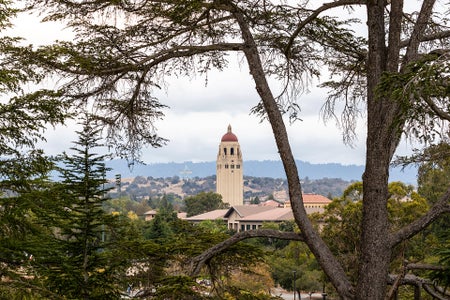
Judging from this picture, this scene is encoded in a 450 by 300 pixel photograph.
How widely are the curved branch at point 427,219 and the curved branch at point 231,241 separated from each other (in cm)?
104

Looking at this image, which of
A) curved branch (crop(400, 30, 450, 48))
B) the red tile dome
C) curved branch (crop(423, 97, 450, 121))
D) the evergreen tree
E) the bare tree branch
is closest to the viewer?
curved branch (crop(423, 97, 450, 121))

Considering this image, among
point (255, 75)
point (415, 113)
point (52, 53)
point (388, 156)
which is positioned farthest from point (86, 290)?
point (415, 113)

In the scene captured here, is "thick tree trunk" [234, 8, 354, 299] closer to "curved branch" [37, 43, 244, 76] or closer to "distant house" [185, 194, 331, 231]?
"curved branch" [37, 43, 244, 76]

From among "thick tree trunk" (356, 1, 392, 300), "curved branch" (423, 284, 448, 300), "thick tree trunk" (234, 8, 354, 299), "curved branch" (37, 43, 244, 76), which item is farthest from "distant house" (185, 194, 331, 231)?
"thick tree trunk" (356, 1, 392, 300)

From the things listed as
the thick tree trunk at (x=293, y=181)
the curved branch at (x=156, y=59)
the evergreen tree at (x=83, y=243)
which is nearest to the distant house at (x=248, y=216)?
the evergreen tree at (x=83, y=243)

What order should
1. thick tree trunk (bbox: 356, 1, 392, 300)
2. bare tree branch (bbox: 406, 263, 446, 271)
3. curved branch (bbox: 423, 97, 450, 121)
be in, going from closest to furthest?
curved branch (bbox: 423, 97, 450, 121)
bare tree branch (bbox: 406, 263, 446, 271)
thick tree trunk (bbox: 356, 1, 392, 300)

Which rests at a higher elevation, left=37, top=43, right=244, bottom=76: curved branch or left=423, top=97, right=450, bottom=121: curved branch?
left=37, top=43, right=244, bottom=76: curved branch

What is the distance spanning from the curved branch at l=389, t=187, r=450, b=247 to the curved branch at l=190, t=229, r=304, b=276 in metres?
1.04

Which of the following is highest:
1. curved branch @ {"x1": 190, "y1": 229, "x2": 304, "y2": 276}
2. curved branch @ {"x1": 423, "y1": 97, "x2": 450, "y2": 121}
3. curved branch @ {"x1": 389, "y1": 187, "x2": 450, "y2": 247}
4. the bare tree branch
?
curved branch @ {"x1": 423, "y1": 97, "x2": 450, "y2": 121}

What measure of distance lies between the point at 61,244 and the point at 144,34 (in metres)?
3.44

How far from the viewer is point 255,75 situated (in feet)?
25.5

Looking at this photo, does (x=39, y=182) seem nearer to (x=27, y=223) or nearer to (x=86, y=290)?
(x=27, y=223)

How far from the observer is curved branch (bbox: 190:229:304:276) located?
7.43 meters

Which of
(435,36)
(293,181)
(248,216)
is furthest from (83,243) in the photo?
(248,216)
